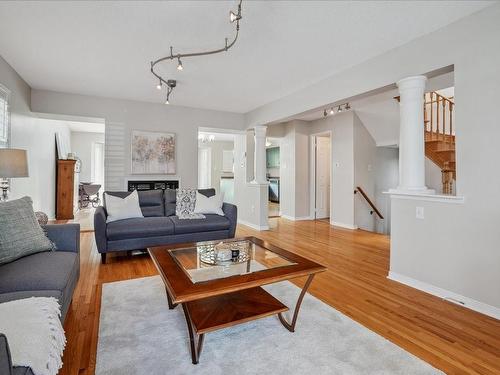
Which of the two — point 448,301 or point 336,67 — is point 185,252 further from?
point 336,67

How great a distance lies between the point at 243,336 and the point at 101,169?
9.04 meters

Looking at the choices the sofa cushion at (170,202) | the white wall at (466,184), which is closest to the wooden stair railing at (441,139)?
the white wall at (466,184)

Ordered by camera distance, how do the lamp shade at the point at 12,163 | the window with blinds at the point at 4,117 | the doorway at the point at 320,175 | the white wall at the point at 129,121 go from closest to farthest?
the lamp shade at the point at 12,163
the window with blinds at the point at 4,117
the white wall at the point at 129,121
the doorway at the point at 320,175

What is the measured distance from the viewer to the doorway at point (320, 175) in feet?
22.6

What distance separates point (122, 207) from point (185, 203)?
0.89m

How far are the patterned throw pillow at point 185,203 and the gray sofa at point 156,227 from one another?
0.11 metres

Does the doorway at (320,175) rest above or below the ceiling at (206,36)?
below

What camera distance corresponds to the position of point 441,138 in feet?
17.0

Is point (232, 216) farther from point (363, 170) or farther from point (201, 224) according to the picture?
point (363, 170)

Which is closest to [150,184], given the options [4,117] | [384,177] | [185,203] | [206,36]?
[185,203]

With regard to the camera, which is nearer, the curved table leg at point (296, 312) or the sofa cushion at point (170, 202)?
the curved table leg at point (296, 312)

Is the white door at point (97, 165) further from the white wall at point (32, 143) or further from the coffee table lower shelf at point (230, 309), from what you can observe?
the coffee table lower shelf at point (230, 309)

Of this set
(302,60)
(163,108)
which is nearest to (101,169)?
(163,108)

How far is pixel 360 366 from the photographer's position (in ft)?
5.20
